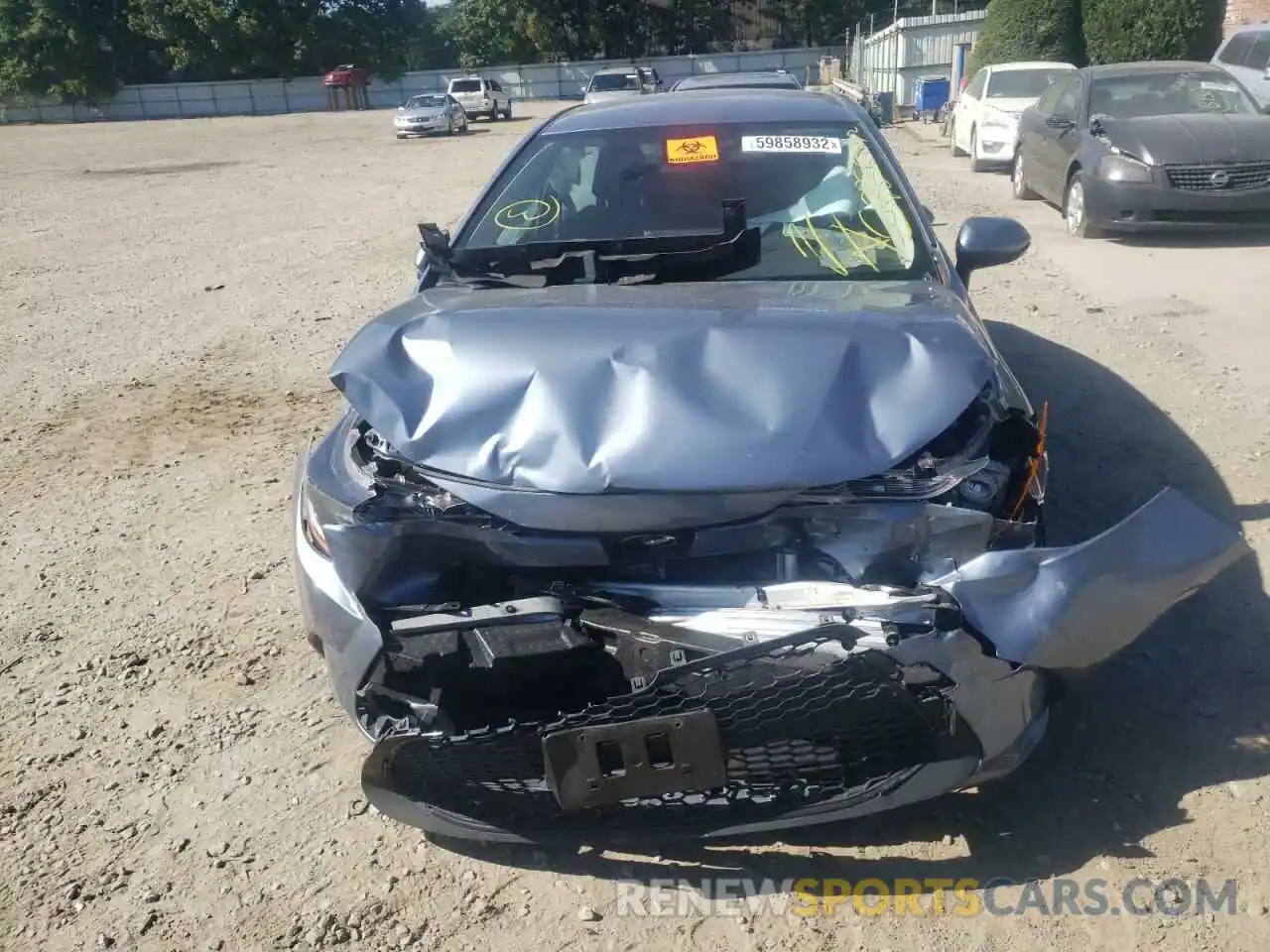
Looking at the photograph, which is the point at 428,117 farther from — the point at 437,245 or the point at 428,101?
the point at 437,245

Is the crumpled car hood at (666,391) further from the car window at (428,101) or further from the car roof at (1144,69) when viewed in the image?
the car window at (428,101)

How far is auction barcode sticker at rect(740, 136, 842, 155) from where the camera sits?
3.90 metres

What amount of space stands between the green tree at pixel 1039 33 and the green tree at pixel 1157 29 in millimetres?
787

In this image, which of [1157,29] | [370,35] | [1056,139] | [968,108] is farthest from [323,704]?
[370,35]

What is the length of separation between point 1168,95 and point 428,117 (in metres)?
23.6

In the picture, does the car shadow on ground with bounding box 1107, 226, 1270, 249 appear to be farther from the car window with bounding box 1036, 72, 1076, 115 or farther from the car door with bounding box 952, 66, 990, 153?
the car door with bounding box 952, 66, 990, 153

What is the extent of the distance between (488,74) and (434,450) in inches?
2103

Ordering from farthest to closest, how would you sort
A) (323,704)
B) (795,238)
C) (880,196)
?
1. (880,196)
2. (795,238)
3. (323,704)

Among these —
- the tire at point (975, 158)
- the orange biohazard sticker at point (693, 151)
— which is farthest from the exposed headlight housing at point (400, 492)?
the tire at point (975, 158)

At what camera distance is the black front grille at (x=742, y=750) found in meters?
2.23

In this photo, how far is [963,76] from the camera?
23.6m

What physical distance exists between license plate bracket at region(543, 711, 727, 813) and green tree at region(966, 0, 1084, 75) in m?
23.4

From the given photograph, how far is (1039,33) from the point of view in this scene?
72.7ft

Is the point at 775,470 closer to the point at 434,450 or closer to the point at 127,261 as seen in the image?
the point at 434,450
